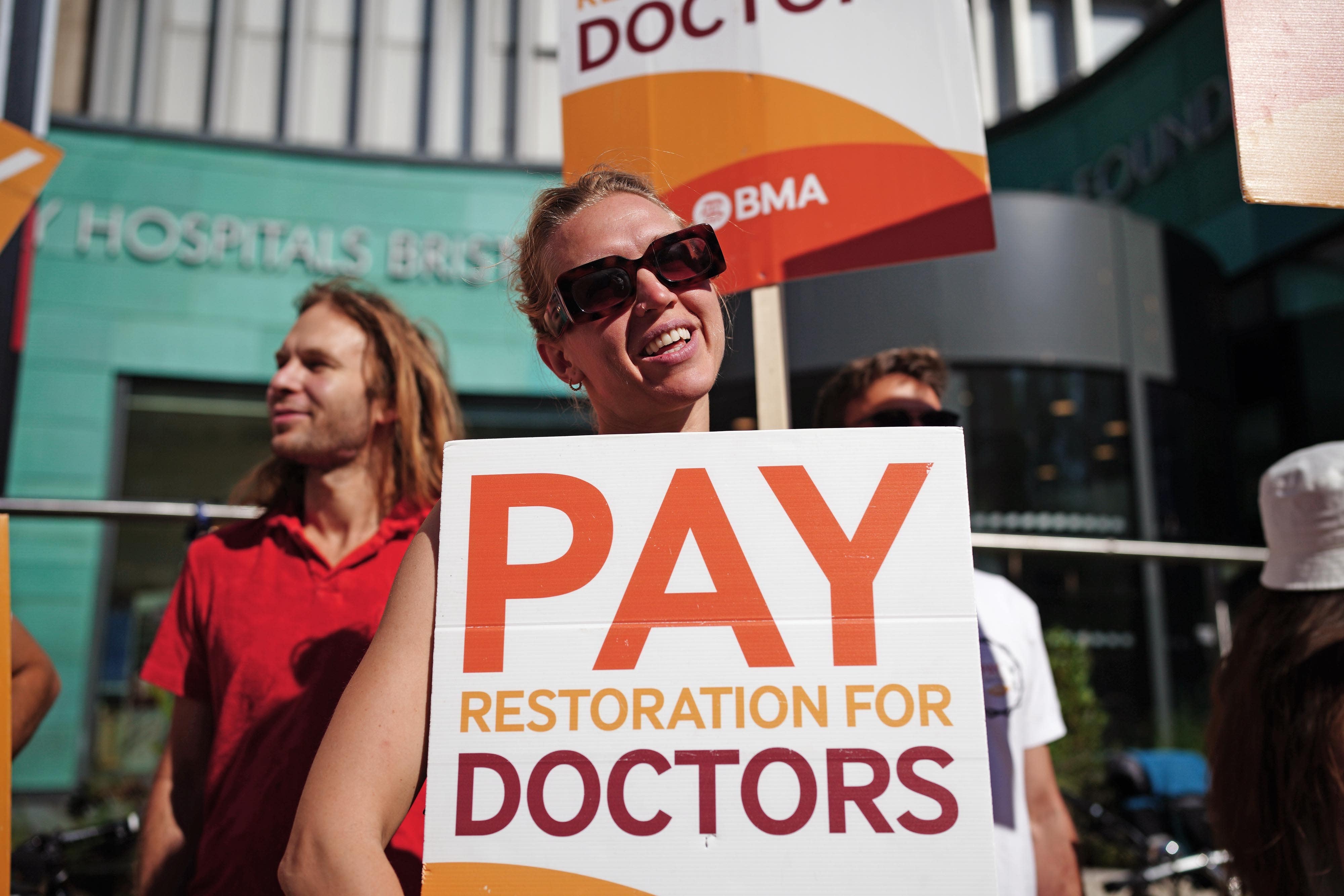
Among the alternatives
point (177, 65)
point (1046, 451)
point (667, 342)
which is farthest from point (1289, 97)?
point (177, 65)

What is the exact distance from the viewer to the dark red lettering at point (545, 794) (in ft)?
3.86

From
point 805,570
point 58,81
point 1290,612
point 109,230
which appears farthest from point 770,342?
point 58,81

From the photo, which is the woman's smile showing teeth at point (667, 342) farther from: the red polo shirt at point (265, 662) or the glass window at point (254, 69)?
the glass window at point (254, 69)

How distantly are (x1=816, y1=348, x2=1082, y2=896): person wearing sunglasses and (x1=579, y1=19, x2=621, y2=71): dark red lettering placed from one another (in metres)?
0.96

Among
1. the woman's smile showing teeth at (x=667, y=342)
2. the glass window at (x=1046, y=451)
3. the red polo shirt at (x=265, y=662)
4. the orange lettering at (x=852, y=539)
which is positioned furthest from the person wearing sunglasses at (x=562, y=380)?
the glass window at (x=1046, y=451)

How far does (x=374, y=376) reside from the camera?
238 cm

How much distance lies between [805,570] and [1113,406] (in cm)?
958

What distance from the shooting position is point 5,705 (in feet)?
5.07

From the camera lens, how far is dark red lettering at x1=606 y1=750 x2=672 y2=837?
3.84 feet

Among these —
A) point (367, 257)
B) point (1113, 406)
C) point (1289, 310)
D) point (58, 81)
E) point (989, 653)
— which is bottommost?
point (989, 653)

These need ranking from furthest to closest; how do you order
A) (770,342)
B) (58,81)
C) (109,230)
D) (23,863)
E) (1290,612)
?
1. (58,81)
2. (109,230)
3. (23,863)
4. (770,342)
5. (1290,612)

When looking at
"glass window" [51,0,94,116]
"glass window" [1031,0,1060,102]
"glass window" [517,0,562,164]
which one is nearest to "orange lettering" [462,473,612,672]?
"glass window" [517,0,562,164]

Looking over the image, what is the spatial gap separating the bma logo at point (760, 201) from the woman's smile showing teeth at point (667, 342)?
26.1 inches

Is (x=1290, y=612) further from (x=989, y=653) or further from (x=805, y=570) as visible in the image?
(x=805, y=570)
